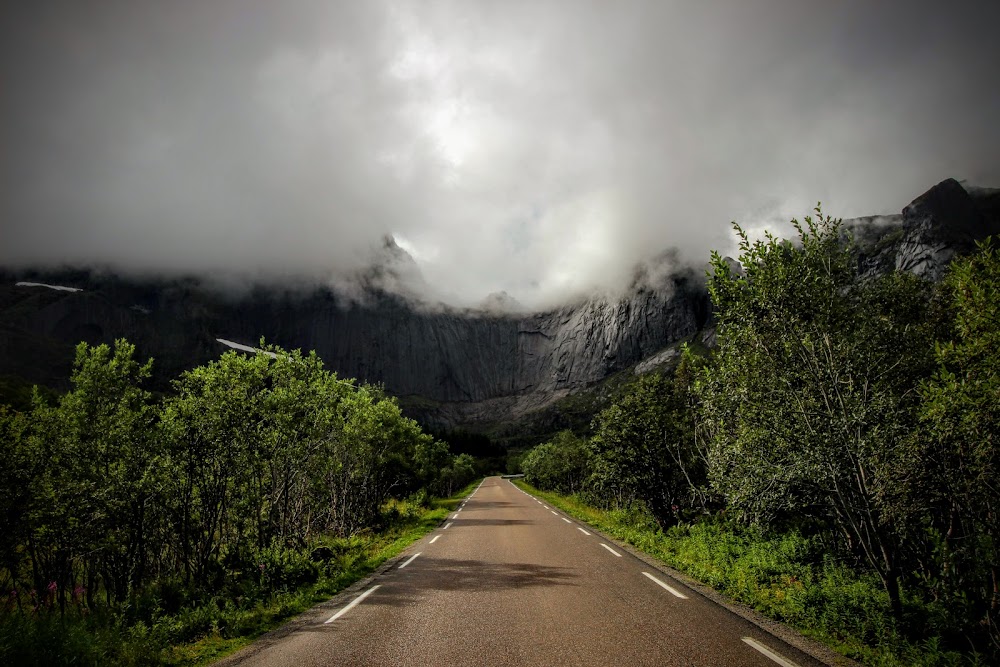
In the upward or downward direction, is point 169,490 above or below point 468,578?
above

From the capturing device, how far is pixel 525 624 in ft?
23.7

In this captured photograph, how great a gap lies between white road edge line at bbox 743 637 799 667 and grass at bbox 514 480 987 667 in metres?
1.01

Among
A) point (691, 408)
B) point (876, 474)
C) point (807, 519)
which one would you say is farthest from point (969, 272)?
point (691, 408)

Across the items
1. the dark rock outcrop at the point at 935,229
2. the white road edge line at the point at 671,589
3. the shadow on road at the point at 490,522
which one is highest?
the dark rock outcrop at the point at 935,229

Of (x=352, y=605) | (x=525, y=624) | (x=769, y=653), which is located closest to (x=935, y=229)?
(x=769, y=653)

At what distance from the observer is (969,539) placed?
7.39 metres

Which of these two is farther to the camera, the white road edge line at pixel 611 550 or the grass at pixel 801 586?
the white road edge line at pixel 611 550

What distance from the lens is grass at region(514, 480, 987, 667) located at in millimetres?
5973

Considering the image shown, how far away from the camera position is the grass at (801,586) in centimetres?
597

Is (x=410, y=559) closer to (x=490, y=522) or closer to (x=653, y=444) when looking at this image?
(x=490, y=522)

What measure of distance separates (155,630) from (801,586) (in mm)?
12193

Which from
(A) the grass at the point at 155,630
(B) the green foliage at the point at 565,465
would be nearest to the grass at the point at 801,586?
(A) the grass at the point at 155,630

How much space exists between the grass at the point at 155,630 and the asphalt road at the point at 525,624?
0.79 m

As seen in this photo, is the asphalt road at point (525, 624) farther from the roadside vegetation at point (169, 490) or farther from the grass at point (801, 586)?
the roadside vegetation at point (169, 490)
